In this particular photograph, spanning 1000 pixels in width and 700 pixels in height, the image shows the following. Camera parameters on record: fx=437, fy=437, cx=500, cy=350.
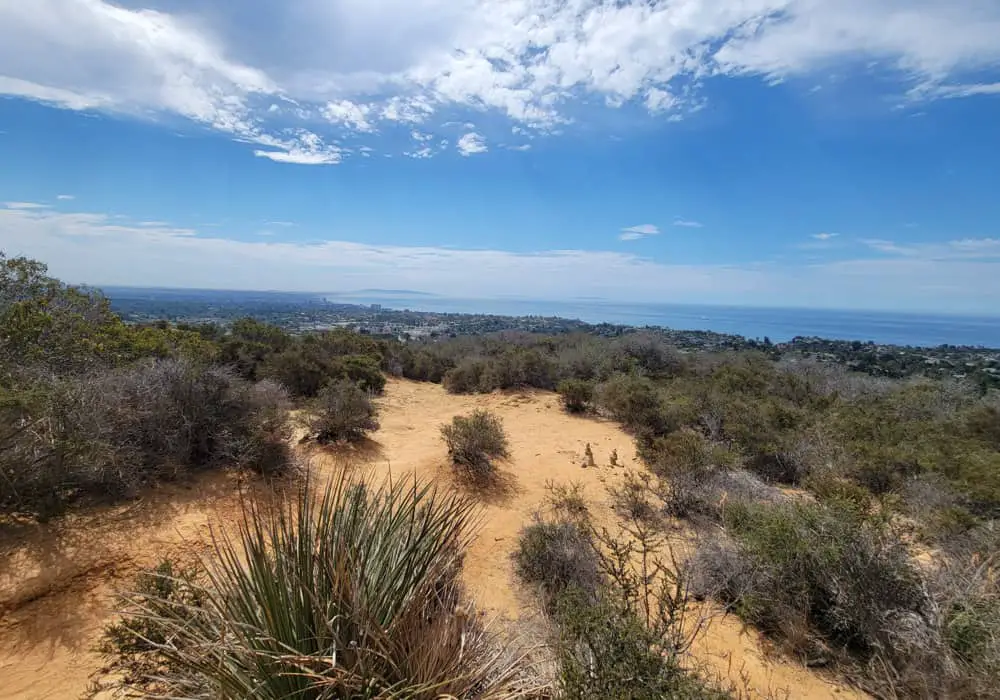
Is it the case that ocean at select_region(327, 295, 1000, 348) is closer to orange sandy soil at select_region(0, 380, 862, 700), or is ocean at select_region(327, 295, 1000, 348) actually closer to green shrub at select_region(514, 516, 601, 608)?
orange sandy soil at select_region(0, 380, 862, 700)

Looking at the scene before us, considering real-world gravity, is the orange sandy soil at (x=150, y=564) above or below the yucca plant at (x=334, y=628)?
below

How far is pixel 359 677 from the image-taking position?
2.08m

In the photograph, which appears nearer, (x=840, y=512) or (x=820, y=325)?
(x=840, y=512)

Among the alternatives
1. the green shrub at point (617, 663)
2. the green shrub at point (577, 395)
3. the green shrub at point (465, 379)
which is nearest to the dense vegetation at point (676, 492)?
the green shrub at point (617, 663)

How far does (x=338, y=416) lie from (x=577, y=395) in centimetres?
792

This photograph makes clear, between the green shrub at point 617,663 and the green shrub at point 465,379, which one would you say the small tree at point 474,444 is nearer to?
the green shrub at point 617,663

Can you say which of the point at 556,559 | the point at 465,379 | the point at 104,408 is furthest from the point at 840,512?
the point at 465,379

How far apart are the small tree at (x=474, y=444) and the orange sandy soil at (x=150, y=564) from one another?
40 centimetres

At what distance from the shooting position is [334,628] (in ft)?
7.33

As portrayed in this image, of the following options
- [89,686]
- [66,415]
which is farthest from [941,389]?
[66,415]

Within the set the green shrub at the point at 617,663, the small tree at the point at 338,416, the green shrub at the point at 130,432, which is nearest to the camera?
the green shrub at the point at 617,663

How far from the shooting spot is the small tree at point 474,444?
29.0 feet

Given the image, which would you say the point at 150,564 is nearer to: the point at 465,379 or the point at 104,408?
the point at 104,408

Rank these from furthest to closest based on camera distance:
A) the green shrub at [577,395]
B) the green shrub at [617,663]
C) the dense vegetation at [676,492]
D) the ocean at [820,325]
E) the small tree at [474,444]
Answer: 1. the ocean at [820,325]
2. the green shrub at [577,395]
3. the small tree at [474,444]
4. the dense vegetation at [676,492]
5. the green shrub at [617,663]
